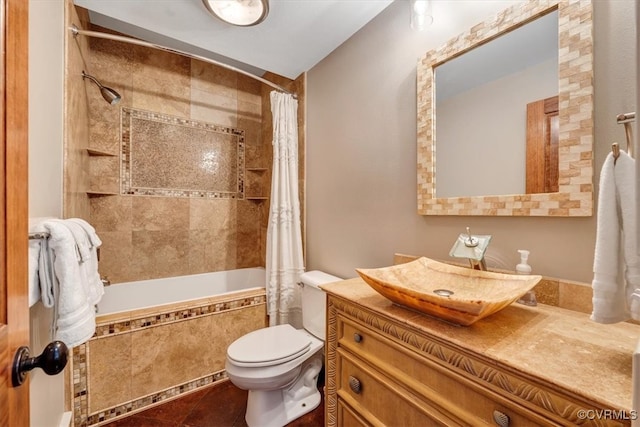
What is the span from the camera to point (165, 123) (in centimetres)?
231

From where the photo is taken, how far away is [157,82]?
7.50 feet

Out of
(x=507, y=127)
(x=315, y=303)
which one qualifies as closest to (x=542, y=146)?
(x=507, y=127)

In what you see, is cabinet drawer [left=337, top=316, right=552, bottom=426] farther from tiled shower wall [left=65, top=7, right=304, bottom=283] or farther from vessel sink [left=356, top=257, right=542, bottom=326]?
tiled shower wall [left=65, top=7, right=304, bottom=283]

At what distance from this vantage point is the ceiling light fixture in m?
1.45

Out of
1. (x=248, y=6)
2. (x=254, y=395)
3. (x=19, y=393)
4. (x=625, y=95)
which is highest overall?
(x=248, y=6)

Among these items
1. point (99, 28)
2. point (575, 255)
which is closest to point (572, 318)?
→ point (575, 255)

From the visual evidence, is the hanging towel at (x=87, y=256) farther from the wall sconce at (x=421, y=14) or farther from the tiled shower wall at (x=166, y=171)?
the wall sconce at (x=421, y=14)

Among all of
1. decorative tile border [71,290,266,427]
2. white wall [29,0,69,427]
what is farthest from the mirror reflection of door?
decorative tile border [71,290,266,427]

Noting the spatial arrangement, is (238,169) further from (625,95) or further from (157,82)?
(625,95)

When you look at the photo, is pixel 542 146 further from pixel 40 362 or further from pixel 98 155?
pixel 98 155

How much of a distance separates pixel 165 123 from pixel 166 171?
42 centimetres

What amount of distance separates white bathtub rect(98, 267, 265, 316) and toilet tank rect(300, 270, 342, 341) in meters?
0.90

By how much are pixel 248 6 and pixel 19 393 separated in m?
1.80

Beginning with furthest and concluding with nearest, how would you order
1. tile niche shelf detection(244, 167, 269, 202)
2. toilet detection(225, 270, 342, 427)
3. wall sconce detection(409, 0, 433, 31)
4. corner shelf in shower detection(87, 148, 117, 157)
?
tile niche shelf detection(244, 167, 269, 202)
corner shelf in shower detection(87, 148, 117, 157)
toilet detection(225, 270, 342, 427)
wall sconce detection(409, 0, 433, 31)
